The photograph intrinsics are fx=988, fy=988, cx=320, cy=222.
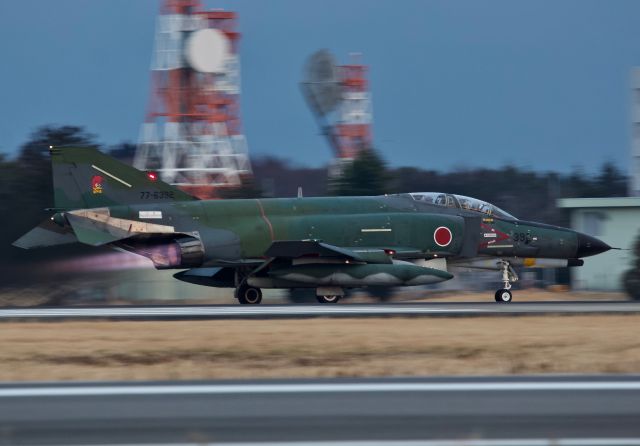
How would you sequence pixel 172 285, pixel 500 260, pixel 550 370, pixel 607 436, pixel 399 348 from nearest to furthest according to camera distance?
1. pixel 607 436
2. pixel 550 370
3. pixel 399 348
4. pixel 500 260
5. pixel 172 285

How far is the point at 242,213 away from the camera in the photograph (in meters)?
24.9

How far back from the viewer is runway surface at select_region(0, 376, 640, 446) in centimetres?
715

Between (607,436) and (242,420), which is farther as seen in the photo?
(242,420)

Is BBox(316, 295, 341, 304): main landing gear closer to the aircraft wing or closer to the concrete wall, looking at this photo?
the aircraft wing

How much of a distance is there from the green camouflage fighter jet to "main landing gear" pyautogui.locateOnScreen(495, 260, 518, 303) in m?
0.03

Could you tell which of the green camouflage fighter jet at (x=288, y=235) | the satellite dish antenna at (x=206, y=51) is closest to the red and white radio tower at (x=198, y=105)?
the satellite dish antenna at (x=206, y=51)

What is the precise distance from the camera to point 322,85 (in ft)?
180

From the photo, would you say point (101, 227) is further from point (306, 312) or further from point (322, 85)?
point (322, 85)

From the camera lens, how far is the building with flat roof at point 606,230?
37812mm

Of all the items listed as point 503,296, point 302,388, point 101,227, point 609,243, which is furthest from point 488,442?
point 609,243

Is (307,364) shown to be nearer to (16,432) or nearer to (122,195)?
(16,432)

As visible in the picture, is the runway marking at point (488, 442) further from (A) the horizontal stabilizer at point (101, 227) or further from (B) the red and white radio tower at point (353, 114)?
(B) the red and white radio tower at point (353, 114)

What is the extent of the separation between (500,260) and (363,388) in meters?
16.7

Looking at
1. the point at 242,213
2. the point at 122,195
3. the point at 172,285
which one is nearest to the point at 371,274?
the point at 242,213
